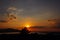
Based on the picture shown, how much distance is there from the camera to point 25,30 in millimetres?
69375

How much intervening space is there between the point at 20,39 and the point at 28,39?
11.5ft

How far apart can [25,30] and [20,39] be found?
4490mm

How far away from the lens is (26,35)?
71312 mm

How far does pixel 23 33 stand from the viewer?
71188 millimetres

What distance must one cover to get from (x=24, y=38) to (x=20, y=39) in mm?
1887

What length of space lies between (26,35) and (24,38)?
9.28 ft

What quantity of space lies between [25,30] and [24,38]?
11.4 ft

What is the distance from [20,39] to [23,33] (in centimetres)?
408

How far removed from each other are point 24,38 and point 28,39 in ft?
7.83

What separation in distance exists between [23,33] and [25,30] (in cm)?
251

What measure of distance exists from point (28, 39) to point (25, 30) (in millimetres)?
4441

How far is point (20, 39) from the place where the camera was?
68000 mm
